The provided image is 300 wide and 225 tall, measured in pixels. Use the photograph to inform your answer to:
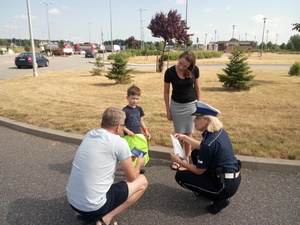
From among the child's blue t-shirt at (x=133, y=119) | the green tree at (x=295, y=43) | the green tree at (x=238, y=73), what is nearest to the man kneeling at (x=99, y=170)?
the child's blue t-shirt at (x=133, y=119)

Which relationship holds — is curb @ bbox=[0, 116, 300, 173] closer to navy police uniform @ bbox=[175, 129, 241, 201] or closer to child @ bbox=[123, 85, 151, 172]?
child @ bbox=[123, 85, 151, 172]

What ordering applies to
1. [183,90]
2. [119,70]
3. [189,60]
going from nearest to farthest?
[189,60], [183,90], [119,70]

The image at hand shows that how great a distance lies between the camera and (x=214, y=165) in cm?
→ 270

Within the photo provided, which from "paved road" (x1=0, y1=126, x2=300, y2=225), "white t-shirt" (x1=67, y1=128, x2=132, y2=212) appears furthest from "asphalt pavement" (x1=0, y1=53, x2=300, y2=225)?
"white t-shirt" (x1=67, y1=128, x2=132, y2=212)

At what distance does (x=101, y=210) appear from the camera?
2.36 metres

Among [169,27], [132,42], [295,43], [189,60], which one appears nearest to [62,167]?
[189,60]

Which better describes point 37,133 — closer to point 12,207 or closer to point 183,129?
point 12,207

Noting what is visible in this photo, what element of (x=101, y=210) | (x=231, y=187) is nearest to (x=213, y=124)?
(x=231, y=187)

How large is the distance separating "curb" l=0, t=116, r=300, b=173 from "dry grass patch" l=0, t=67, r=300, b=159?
7.2 inches

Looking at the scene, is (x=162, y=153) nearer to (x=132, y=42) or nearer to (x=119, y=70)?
(x=119, y=70)

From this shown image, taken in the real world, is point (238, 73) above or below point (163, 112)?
above

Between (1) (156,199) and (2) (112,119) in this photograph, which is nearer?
(2) (112,119)

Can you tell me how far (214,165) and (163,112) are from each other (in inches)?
167

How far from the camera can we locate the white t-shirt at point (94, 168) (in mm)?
2268
